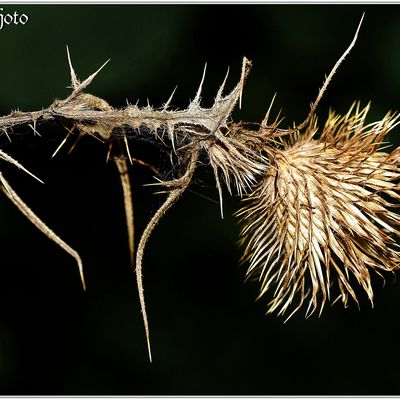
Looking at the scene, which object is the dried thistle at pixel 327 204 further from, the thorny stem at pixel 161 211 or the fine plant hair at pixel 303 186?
the thorny stem at pixel 161 211

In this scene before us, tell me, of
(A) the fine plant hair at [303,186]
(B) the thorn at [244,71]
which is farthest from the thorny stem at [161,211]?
(B) the thorn at [244,71]

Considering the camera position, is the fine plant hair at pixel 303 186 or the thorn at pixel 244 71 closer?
the thorn at pixel 244 71

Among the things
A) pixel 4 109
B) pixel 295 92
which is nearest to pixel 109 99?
pixel 4 109

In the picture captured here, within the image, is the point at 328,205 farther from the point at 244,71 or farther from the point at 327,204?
the point at 244,71

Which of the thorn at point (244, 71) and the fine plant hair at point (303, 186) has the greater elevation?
the thorn at point (244, 71)

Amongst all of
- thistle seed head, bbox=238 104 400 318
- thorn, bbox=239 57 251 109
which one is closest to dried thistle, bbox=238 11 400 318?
thistle seed head, bbox=238 104 400 318

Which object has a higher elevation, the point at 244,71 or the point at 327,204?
the point at 244,71

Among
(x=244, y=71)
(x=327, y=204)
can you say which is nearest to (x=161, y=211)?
(x=244, y=71)

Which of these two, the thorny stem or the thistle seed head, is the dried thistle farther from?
the thorny stem
